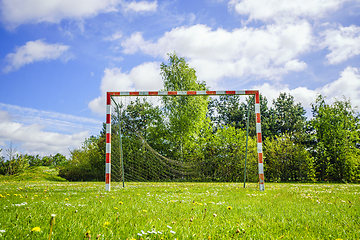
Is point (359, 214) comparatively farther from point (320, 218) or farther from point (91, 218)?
point (91, 218)

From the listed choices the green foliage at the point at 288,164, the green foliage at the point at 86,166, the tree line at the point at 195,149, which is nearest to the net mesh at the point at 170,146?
the tree line at the point at 195,149

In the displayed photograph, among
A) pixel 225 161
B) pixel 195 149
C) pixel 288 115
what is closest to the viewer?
pixel 225 161

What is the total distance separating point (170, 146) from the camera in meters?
17.4

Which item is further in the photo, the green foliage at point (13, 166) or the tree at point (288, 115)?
the tree at point (288, 115)

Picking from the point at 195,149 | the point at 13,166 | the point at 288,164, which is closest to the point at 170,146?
the point at 195,149

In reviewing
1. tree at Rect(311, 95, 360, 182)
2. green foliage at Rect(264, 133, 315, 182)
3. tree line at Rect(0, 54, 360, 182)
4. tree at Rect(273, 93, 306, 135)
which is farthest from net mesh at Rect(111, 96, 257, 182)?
tree at Rect(273, 93, 306, 135)

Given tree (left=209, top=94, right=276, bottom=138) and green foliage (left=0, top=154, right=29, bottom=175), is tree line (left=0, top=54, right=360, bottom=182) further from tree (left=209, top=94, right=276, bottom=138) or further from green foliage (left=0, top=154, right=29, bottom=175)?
tree (left=209, top=94, right=276, bottom=138)

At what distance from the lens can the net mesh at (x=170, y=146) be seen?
11625mm

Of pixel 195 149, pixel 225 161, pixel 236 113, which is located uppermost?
pixel 236 113

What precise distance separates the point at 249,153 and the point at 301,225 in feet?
29.8

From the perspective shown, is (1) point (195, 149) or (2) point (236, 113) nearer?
(1) point (195, 149)

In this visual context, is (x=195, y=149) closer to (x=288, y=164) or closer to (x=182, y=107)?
(x=182, y=107)

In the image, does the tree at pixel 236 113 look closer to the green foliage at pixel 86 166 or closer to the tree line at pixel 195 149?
the tree line at pixel 195 149

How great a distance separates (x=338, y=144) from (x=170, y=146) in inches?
619
